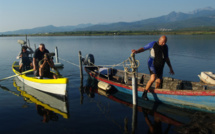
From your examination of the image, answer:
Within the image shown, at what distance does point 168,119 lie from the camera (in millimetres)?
8445

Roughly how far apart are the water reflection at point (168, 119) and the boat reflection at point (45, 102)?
10.7ft

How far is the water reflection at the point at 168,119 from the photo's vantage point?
733 centimetres

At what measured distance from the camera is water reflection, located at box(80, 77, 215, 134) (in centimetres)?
733

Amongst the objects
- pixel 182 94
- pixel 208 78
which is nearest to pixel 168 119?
pixel 182 94

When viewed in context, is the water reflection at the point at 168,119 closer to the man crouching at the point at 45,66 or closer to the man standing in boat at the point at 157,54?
the man standing in boat at the point at 157,54

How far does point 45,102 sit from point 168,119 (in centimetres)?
685

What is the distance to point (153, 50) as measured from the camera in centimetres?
859

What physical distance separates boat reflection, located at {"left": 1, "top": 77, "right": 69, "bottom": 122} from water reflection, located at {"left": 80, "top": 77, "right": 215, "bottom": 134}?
328 cm

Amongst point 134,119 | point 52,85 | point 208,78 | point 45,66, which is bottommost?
point 134,119

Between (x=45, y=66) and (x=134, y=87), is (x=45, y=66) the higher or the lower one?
the higher one

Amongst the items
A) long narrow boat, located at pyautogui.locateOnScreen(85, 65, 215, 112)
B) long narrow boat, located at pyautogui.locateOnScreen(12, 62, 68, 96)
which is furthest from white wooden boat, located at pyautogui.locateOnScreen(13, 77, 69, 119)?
long narrow boat, located at pyautogui.locateOnScreen(85, 65, 215, 112)

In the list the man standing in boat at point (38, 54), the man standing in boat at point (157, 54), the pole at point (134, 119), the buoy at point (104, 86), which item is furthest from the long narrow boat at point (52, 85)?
the man standing in boat at point (157, 54)

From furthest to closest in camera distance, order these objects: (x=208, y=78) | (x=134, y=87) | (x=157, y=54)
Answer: (x=208, y=78) → (x=134, y=87) → (x=157, y=54)

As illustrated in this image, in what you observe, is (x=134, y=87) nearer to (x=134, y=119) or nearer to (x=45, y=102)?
(x=134, y=119)
